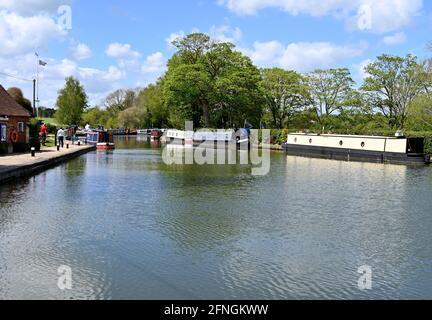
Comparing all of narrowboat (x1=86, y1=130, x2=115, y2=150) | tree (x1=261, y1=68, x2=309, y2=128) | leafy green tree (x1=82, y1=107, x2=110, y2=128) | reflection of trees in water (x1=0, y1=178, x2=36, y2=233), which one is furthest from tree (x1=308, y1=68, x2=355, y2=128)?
leafy green tree (x1=82, y1=107, x2=110, y2=128)

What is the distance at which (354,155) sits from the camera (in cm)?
3303

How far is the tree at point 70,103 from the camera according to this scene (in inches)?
3285

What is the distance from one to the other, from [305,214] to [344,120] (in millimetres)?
39199

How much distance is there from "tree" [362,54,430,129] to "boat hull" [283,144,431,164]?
1142 centimetres

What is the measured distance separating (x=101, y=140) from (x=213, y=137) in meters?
13.2

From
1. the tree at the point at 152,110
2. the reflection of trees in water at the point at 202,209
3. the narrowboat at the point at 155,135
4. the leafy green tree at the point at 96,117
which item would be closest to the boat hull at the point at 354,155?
the reflection of trees in water at the point at 202,209

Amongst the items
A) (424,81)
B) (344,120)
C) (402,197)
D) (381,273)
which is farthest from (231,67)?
(381,273)

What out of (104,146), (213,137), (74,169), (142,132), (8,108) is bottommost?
(74,169)

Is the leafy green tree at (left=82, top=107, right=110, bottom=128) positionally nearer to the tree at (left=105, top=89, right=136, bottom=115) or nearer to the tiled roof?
the tree at (left=105, top=89, right=136, bottom=115)

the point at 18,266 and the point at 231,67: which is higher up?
the point at 231,67

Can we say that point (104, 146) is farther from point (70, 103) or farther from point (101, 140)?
point (70, 103)

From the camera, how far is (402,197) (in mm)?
15820

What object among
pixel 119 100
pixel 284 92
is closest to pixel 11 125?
pixel 284 92
